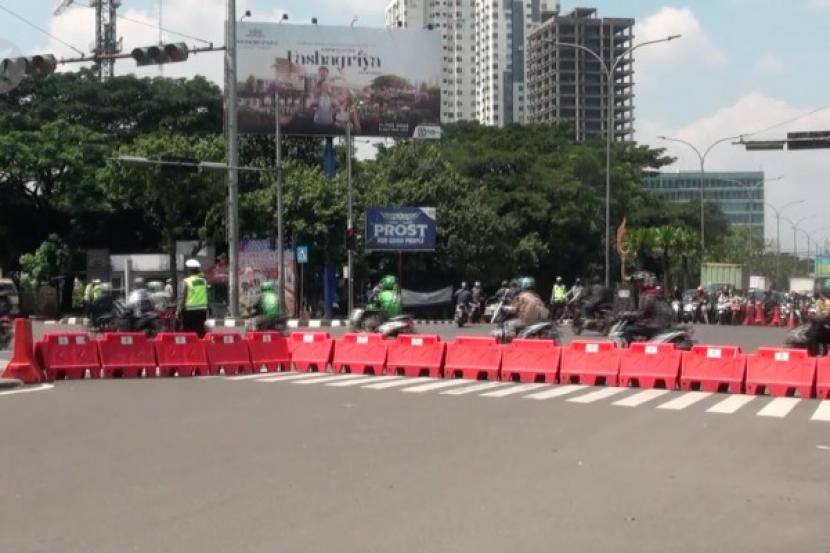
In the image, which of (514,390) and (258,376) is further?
(258,376)

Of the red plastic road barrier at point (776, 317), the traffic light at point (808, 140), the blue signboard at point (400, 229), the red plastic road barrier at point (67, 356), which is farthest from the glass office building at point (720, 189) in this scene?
the red plastic road barrier at point (67, 356)

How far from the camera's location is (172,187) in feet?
152

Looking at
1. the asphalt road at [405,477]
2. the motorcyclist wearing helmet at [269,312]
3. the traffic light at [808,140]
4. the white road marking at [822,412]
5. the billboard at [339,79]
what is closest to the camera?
the asphalt road at [405,477]

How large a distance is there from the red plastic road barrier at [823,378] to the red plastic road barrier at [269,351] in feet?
31.2

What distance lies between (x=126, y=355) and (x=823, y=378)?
440 inches

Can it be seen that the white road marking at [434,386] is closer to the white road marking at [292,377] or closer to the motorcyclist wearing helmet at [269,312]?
the white road marking at [292,377]

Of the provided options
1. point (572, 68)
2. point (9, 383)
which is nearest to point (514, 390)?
point (9, 383)

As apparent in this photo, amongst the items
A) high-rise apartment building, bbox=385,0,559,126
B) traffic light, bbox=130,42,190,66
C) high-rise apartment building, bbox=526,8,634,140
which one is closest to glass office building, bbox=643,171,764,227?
high-rise apartment building, bbox=526,8,634,140

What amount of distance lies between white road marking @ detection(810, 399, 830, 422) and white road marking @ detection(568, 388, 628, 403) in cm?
291

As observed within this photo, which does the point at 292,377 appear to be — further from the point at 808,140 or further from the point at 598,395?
the point at 808,140

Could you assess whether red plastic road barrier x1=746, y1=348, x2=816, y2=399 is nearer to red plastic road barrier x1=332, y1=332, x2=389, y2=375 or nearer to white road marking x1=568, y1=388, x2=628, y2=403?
white road marking x1=568, y1=388, x2=628, y2=403

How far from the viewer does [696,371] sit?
17.3 metres

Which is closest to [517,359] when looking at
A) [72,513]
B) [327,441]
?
[327,441]

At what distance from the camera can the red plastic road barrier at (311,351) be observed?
67.5 ft
